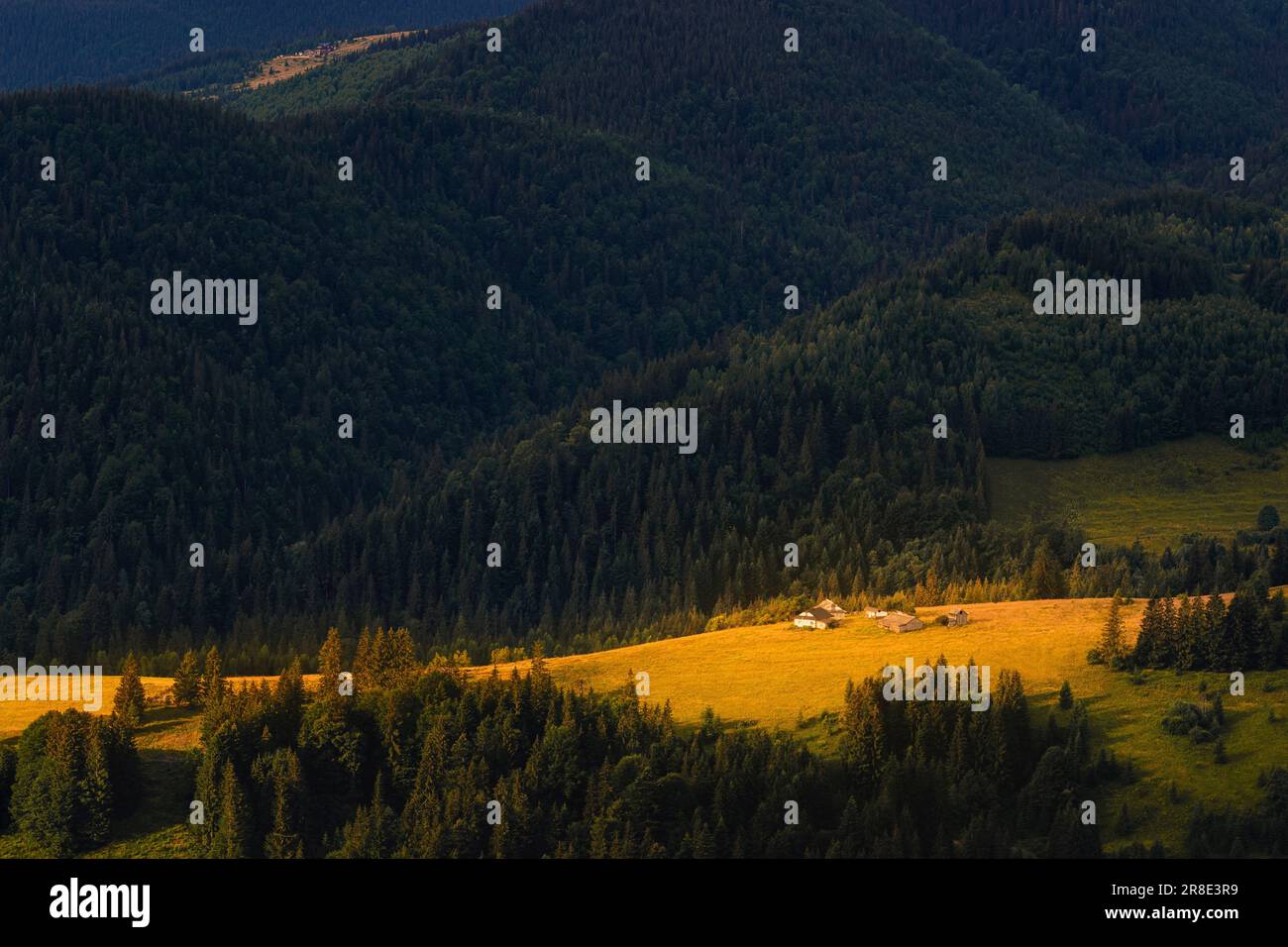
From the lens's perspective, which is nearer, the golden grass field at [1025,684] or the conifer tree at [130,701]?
the golden grass field at [1025,684]

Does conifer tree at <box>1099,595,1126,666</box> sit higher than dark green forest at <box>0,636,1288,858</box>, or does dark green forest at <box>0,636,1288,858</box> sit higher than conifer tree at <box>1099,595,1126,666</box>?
conifer tree at <box>1099,595,1126,666</box>

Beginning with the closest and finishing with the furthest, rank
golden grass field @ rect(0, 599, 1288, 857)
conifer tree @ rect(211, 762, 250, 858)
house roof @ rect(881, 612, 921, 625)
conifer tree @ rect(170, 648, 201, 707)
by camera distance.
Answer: conifer tree @ rect(211, 762, 250, 858) → golden grass field @ rect(0, 599, 1288, 857) → conifer tree @ rect(170, 648, 201, 707) → house roof @ rect(881, 612, 921, 625)

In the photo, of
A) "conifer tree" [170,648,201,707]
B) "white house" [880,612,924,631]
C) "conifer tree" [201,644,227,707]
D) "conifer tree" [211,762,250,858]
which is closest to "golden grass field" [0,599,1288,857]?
"white house" [880,612,924,631]

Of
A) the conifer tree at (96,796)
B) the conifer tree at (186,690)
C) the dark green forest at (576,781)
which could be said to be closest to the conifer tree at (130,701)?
the dark green forest at (576,781)

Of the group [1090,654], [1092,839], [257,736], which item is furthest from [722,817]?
[1090,654]

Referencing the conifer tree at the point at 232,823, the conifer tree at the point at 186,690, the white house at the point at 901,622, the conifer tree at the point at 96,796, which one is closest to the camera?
the conifer tree at the point at 232,823

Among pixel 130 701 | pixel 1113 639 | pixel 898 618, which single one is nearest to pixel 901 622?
pixel 898 618

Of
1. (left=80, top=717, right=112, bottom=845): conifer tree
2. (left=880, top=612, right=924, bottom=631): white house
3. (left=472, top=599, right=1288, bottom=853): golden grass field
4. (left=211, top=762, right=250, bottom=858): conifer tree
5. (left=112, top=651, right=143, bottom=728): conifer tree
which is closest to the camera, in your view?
(left=211, top=762, right=250, bottom=858): conifer tree

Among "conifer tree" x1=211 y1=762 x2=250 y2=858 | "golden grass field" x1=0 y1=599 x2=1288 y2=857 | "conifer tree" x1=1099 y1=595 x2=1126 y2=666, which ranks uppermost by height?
"conifer tree" x1=1099 y1=595 x2=1126 y2=666

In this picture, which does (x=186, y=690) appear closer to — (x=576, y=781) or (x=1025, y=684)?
(x=576, y=781)

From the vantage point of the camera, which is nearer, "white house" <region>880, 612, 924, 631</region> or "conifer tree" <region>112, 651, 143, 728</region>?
"conifer tree" <region>112, 651, 143, 728</region>

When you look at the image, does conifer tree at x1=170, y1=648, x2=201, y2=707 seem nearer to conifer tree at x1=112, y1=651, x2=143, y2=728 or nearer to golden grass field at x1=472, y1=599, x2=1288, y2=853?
conifer tree at x1=112, y1=651, x2=143, y2=728

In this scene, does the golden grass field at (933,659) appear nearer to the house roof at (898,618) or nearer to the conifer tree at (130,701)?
the conifer tree at (130,701)
